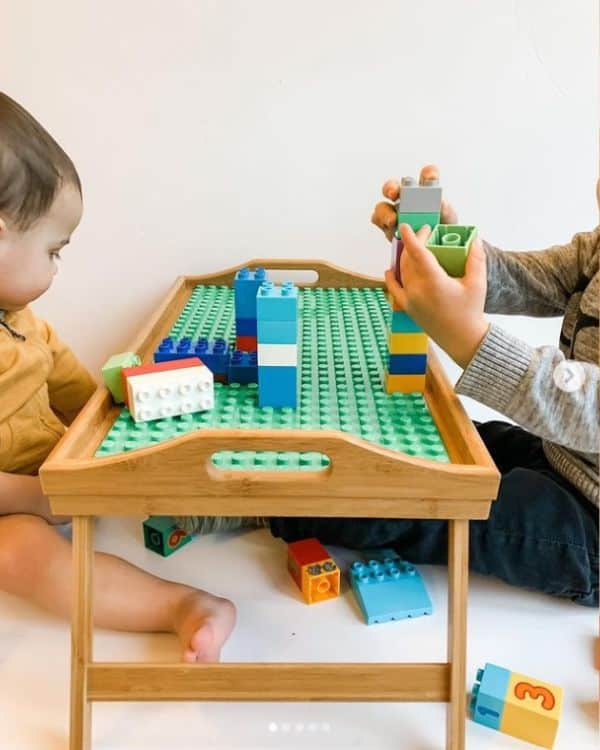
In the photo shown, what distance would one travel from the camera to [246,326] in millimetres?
837

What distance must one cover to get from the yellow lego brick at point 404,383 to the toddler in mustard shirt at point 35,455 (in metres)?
0.28

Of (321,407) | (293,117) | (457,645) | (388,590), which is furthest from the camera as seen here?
(293,117)

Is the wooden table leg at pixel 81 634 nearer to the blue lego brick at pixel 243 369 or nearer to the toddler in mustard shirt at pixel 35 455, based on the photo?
the toddler in mustard shirt at pixel 35 455

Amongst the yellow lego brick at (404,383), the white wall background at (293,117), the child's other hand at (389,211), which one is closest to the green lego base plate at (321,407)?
the yellow lego brick at (404,383)

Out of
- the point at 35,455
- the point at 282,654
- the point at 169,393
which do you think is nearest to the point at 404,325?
the point at 169,393

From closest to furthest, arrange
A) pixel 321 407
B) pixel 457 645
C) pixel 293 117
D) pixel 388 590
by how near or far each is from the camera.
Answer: pixel 457 645, pixel 321 407, pixel 388 590, pixel 293 117

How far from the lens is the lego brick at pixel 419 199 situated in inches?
27.9

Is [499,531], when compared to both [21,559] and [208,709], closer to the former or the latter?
[208,709]

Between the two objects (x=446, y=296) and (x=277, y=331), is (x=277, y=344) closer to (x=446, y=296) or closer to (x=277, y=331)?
(x=277, y=331)

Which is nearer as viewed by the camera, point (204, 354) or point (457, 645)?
point (457, 645)

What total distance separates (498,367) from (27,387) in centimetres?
51

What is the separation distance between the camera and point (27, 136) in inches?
30.0

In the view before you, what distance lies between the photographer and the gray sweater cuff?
684 millimetres

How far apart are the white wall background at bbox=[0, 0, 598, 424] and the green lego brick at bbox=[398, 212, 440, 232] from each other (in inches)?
18.5
